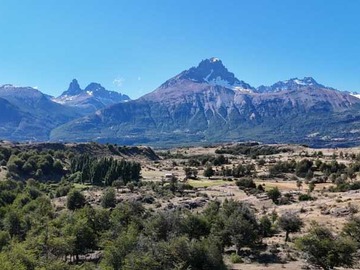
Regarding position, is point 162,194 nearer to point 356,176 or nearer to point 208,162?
point 356,176

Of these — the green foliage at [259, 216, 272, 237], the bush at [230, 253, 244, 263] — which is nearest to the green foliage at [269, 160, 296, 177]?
the green foliage at [259, 216, 272, 237]

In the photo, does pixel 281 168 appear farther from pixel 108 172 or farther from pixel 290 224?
pixel 290 224

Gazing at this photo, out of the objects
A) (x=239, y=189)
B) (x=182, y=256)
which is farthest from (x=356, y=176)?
(x=182, y=256)

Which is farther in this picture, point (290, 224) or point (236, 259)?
point (290, 224)

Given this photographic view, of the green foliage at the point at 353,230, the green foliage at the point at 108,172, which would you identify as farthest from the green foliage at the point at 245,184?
the green foliage at the point at 353,230

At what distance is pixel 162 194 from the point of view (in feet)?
336

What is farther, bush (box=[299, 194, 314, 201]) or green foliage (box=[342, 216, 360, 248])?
bush (box=[299, 194, 314, 201])

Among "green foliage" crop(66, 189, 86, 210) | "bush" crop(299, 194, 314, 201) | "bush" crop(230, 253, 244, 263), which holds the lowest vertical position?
"bush" crop(230, 253, 244, 263)

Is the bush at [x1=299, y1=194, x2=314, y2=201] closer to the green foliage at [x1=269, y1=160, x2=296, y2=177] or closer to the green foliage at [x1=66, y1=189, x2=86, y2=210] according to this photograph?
the green foliage at [x1=269, y1=160, x2=296, y2=177]

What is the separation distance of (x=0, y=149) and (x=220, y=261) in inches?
5461

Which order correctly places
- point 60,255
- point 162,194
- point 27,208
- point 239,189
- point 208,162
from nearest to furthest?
1. point 60,255
2. point 27,208
3. point 162,194
4. point 239,189
5. point 208,162

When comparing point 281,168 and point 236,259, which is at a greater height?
point 281,168

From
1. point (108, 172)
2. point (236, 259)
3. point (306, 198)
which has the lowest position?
point (236, 259)

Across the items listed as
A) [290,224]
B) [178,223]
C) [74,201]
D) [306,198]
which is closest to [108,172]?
[74,201]
